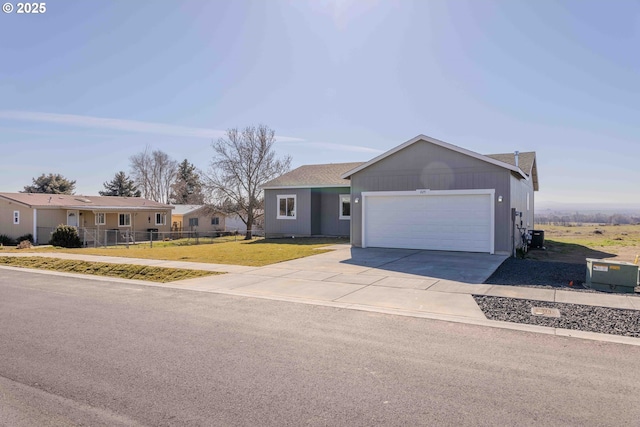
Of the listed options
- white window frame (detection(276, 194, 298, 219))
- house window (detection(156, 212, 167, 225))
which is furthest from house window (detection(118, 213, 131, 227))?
white window frame (detection(276, 194, 298, 219))

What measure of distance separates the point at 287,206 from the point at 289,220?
886 millimetres

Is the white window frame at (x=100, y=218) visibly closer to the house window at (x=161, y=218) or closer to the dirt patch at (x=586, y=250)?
the house window at (x=161, y=218)

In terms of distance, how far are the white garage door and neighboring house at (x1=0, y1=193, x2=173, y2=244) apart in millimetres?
20134

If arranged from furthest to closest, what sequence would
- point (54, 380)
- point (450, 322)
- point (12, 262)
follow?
point (12, 262) < point (450, 322) < point (54, 380)

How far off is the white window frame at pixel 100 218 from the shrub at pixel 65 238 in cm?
942

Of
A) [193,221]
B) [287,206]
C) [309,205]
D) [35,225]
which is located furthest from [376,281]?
[193,221]

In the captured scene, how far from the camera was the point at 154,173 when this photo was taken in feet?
202

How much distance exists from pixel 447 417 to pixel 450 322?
325 cm

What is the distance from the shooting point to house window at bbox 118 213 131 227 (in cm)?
3662

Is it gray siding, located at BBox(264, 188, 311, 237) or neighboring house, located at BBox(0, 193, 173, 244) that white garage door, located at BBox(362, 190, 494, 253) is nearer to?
gray siding, located at BBox(264, 188, 311, 237)

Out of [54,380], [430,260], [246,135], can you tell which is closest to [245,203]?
[246,135]

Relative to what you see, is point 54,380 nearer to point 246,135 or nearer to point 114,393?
point 114,393

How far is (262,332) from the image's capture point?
20.2 ft

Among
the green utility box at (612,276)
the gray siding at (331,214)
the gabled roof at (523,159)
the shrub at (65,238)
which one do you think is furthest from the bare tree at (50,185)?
the green utility box at (612,276)
